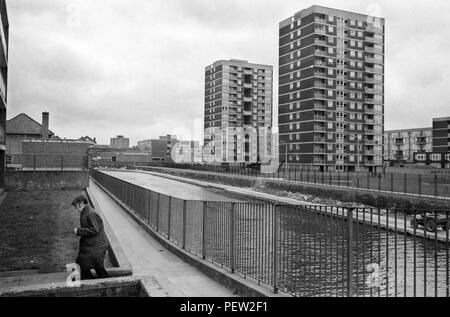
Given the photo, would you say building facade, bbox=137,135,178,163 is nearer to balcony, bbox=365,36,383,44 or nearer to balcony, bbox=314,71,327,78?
balcony, bbox=314,71,327,78

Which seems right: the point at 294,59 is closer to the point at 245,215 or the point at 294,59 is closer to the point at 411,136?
the point at 411,136

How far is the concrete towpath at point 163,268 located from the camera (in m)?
6.69

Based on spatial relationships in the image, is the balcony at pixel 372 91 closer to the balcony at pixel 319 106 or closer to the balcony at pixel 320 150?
the balcony at pixel 319 106

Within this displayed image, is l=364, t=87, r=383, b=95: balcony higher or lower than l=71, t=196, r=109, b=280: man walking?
higher

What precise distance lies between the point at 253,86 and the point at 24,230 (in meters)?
95.5

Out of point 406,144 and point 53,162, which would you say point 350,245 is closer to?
point 53,162

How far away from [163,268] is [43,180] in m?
22.7

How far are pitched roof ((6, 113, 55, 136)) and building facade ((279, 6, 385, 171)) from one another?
39970 millimetres

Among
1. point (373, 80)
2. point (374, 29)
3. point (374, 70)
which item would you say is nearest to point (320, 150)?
point (373, 80)

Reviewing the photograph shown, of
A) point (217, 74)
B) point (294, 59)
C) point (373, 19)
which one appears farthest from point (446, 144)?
point (217, 74)

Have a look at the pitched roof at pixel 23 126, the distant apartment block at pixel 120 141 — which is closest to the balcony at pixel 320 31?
the pitched roof at pixel 23 126

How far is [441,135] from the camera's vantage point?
91000 millimetres

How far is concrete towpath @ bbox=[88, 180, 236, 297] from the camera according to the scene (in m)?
6.69

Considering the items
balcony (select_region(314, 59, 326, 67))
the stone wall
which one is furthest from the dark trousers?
balcony (select_region(314, 59, 326, 67))
